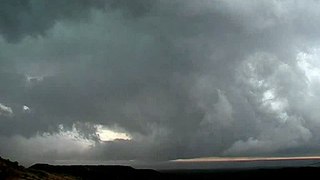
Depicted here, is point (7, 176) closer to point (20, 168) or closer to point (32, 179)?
point (32, 179)

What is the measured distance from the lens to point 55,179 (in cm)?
14112

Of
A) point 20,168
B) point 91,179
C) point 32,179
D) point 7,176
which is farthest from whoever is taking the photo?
point 91,179

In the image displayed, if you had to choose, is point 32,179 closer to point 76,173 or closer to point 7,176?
point 7,176

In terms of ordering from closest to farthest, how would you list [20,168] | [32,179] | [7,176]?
[7,176] < [32,179] < [20,168]

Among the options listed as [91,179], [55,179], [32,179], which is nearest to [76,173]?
[91,179]

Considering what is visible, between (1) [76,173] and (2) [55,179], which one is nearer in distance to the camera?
(2) [55,179]

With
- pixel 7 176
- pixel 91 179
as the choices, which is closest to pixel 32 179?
pixel 7 176

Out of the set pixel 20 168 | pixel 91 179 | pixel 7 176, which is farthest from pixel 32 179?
pixel 91 179

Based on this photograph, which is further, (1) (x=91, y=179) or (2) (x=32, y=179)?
(1) (x=91, y=179)

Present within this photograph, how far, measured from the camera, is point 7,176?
4348 inches

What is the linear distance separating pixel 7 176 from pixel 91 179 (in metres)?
88.9

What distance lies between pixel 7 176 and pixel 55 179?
31964 millimetres

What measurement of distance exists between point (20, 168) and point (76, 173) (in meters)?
66.2

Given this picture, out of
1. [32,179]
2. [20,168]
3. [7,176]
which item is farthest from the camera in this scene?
[20,168]
